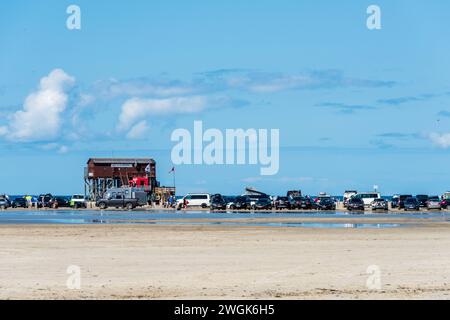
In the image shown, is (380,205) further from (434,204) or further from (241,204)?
(241,204)

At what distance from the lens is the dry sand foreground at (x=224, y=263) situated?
808 inches

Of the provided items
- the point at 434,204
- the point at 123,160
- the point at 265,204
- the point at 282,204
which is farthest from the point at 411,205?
the point at 123,160

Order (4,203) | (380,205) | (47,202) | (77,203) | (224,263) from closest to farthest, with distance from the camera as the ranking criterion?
(224,263), (380,205), (77,203), (4,203), (47,202)

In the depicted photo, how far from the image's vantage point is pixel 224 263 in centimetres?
2644

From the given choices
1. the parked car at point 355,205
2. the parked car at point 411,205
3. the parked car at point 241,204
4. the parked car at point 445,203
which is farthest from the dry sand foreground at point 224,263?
the parked car at point 445,203

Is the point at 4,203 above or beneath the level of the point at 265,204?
above

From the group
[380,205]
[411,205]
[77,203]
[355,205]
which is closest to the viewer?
[355,205]

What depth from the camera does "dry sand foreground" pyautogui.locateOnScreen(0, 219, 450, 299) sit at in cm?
2053

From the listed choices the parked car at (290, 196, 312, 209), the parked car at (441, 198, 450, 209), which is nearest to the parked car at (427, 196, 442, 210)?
the parked car at (441, 198, 450, 209)
